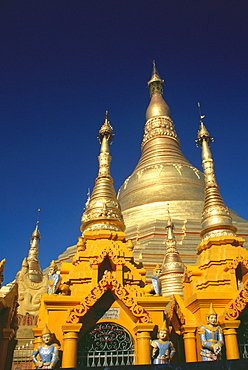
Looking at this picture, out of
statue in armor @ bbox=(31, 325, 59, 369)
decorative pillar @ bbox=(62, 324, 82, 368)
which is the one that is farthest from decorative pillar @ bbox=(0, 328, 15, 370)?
statue in armor @ bbox=(31, 325, 59, 369)

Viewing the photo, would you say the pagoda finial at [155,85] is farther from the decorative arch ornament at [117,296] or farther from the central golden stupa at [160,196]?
the decorative arch ornament at [117,296]

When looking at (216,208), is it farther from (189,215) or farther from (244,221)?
(244,221)

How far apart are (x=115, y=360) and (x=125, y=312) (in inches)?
45.7

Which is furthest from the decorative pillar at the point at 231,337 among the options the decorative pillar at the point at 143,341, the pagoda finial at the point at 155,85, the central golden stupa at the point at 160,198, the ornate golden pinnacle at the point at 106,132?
the pagoda finial at the point at 155,85

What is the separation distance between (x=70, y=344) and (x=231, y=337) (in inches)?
159

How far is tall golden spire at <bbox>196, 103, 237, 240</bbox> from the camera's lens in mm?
13008

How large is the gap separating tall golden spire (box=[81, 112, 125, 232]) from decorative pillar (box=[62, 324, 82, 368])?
17.2ft

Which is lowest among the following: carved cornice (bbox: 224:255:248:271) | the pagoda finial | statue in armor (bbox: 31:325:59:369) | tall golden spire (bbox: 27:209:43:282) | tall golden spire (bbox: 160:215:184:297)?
statue in armor (bbox: 31:325:59:369)

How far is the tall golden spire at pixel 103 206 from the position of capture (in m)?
13.7

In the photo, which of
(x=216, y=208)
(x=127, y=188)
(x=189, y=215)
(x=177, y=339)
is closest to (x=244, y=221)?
(x=189, y=215)

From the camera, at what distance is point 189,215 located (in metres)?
27.5

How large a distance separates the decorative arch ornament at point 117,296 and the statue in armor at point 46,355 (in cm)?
106

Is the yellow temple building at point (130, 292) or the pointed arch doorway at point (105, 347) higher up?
the yellow temple building at point (130, 292)

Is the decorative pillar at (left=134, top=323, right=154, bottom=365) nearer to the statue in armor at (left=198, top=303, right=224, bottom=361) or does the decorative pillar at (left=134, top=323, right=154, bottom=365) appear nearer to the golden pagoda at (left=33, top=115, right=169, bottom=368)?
the golden pagoda at (left=33, top=115, right=169, bottom=368)
